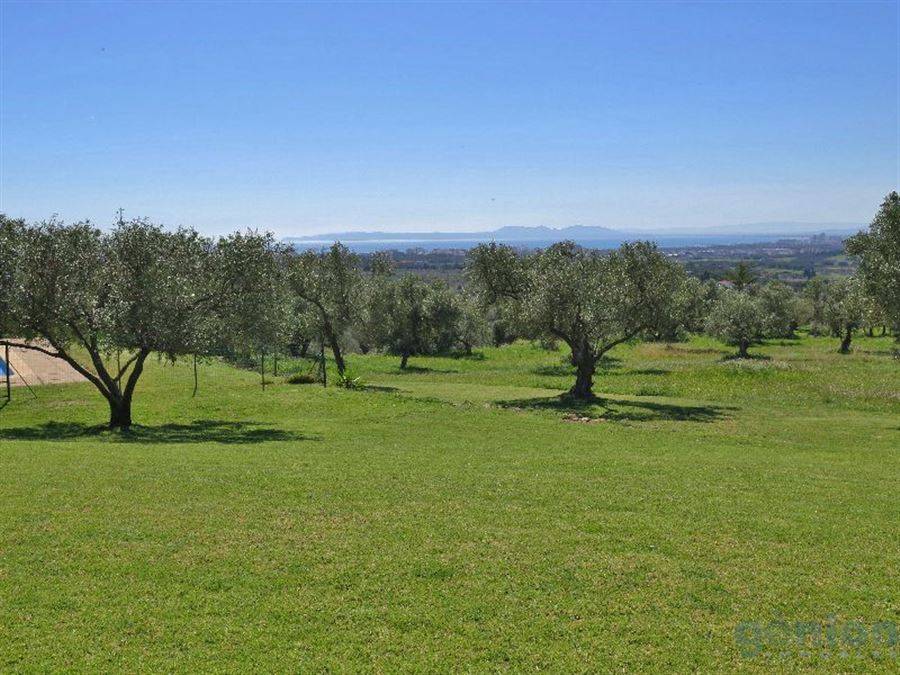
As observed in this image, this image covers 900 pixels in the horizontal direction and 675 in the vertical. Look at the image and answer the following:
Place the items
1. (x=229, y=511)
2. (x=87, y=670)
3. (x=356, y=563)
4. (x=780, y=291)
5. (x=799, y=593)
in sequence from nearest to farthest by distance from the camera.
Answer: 1. (x=87, y=670)
2. (x=799, y=593)
3. (x=356, y=563)
4. (x=229, y=511)
5. (x=780, y=291)

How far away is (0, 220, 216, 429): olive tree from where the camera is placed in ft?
86.5

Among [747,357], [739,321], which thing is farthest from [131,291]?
[739,321]

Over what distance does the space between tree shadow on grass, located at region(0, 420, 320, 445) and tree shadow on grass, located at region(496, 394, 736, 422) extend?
13.0m

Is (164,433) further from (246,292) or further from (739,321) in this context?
(739,321)

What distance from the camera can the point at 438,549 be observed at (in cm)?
1235

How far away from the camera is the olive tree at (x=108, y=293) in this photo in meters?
26.4

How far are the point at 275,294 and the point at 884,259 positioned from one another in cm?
2614

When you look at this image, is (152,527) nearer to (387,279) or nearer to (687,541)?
(687,541)

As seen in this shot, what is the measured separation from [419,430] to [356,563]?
54.6 feet

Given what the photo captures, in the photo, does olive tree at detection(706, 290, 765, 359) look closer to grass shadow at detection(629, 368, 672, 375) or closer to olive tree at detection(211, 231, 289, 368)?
grass shadow at detection(629, 368, 672, 375)

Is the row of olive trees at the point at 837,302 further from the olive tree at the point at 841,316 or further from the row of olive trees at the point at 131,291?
the row of olive trees at the point at 131,291

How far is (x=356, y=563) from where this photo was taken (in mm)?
11656

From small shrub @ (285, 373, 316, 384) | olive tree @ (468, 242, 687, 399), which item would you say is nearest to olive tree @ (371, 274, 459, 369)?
small shrub @ (285, 373, 316, 384)

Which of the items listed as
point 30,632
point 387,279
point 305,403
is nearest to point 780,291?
point 387,279
